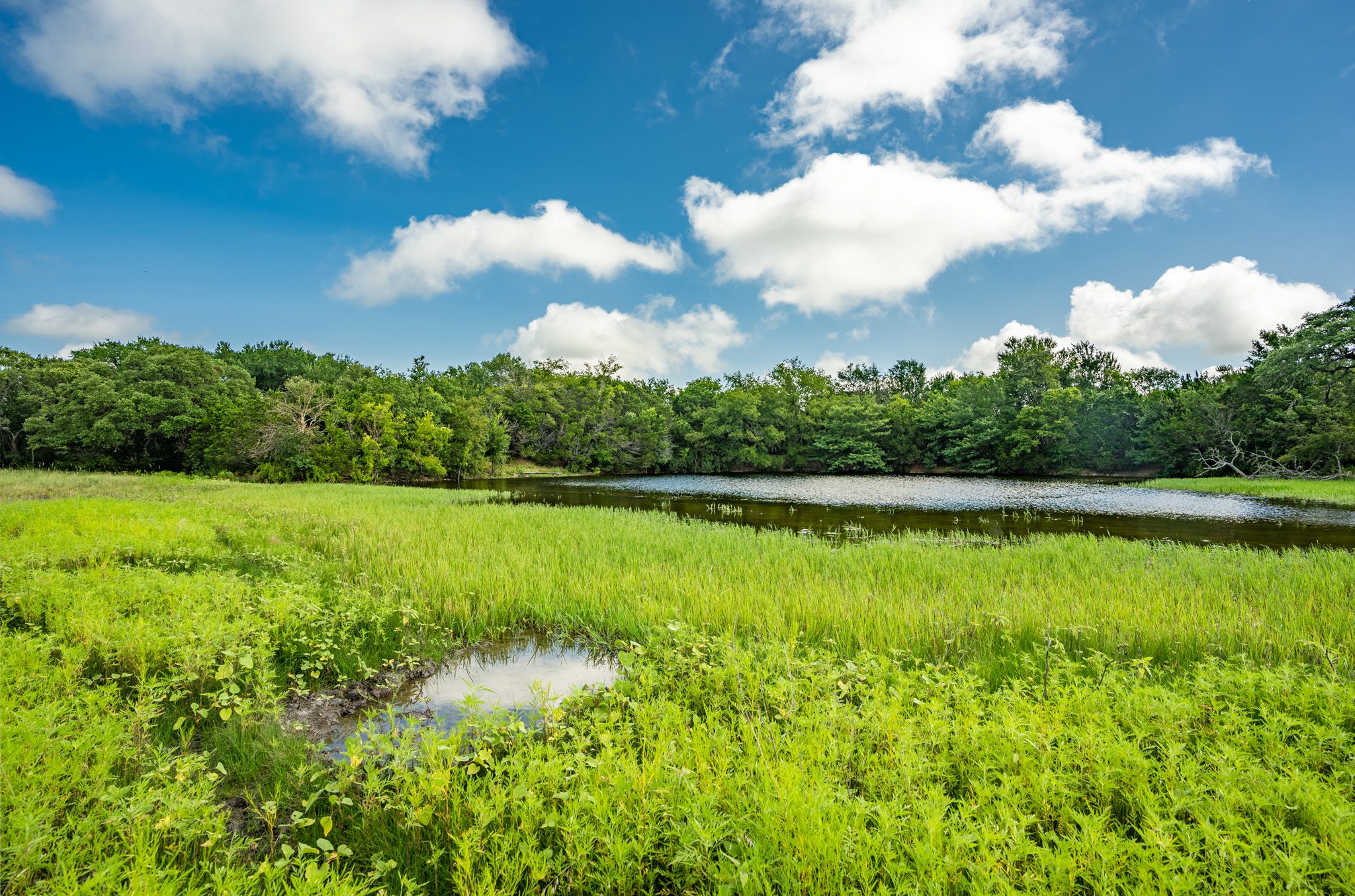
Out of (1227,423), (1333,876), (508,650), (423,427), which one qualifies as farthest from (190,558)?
(1227,423)

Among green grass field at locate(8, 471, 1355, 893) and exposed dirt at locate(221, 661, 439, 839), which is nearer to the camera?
green grass field at locate(8, 471, 1355, 893)

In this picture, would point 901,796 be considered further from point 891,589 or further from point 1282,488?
point 1282,488

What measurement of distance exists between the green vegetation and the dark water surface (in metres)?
1.49

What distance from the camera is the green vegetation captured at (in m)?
24.5

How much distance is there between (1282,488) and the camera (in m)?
28.1

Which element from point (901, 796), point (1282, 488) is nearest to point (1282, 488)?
point (1282, 488)

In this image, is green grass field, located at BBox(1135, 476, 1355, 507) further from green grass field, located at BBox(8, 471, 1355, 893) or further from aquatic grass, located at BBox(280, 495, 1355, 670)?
green grass field, located at BBox(8, 471, 1355, 893)

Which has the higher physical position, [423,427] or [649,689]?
[423,427]

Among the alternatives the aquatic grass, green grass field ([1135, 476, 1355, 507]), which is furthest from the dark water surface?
the aquatic grass

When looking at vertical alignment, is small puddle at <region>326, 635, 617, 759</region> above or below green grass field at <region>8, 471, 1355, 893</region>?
below

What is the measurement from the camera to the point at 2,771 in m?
2.63

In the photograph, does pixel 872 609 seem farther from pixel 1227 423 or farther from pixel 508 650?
pixel 1227 423

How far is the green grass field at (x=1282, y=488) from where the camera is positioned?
80.2 feet

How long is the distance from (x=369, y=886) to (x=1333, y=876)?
419 centimetres
